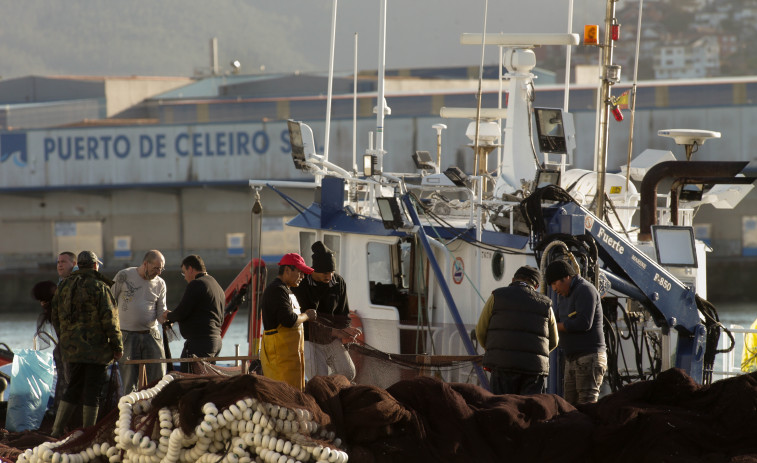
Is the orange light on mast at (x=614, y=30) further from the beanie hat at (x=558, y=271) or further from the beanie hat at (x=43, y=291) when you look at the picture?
the beanie hat at (x=43, y=291)

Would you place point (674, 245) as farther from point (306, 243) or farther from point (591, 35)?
point (306, 243)

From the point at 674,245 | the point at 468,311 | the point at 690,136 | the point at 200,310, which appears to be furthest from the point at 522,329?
the point at 690,136

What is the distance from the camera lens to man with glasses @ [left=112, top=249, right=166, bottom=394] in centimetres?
822

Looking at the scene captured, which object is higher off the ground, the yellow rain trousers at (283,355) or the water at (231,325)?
the yellow rain trousers at (283,355)

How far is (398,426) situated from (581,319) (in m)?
2.25

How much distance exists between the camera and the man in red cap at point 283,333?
6.91 meters

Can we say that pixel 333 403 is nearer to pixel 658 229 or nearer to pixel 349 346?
pixel 349 346

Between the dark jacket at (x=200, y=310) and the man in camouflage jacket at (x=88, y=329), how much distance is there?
3.10 feet

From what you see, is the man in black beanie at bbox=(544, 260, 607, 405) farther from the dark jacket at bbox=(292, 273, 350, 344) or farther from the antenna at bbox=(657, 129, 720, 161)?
the antenna at bbox=(657, 129, 720, 161)

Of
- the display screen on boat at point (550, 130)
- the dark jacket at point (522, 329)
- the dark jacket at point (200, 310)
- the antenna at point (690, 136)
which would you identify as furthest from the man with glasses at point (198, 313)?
the antenna at point (690, 136)

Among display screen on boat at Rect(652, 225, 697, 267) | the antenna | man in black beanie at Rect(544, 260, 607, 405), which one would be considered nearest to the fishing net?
man in black beanie at Rect(544, 260, 607, 405)

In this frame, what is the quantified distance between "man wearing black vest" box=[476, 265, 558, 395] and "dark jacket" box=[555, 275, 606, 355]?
329mm

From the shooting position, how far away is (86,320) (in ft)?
23.7

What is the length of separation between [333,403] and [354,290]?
14.9 ft
